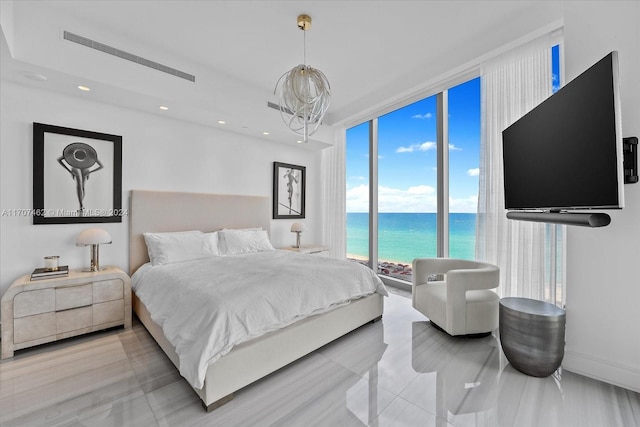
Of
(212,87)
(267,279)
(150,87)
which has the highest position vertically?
(212,87)

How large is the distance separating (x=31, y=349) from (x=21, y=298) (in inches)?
19.9

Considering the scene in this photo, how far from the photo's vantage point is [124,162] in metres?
3.18

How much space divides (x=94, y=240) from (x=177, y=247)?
0.76 metres

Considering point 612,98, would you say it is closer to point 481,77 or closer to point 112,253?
point 481,77

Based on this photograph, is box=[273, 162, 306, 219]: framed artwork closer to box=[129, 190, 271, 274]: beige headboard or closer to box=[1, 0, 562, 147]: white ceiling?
box=[129, 190, 271, 274]: beige headboard

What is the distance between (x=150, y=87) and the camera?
286cm

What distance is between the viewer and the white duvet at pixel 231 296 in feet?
5.42

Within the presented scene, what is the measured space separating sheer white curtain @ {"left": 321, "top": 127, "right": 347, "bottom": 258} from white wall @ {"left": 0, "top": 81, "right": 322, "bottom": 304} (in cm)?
85

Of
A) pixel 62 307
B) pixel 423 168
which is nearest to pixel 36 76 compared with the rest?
pixel 62 307

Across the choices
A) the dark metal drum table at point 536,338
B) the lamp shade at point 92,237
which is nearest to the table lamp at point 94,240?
the lamp shade at point 92,237

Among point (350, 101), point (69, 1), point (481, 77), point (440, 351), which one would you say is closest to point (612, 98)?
point (481, 77)

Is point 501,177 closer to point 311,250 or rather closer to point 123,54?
point 311,250

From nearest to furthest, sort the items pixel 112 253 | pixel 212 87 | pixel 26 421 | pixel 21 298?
pixel 26 421
pixel 21 298
pixel 112 253
pixel 212 87

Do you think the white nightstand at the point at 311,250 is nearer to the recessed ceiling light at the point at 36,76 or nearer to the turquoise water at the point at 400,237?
the turquoise water at the point at 400,237
